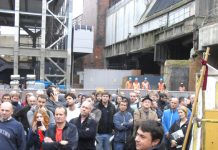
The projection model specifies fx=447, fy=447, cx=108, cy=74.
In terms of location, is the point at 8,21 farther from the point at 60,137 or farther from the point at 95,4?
the point at 60,137

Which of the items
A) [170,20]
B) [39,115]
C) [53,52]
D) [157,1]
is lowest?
[39,115]

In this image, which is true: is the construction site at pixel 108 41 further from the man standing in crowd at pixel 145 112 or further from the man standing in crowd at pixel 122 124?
the man standing in crowd at pixel 145 112

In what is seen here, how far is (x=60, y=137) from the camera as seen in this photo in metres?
7.29

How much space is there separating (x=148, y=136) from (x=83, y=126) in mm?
4228

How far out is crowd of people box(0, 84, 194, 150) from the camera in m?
7.14

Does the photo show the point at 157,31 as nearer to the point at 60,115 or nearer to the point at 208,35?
the point at 208,35

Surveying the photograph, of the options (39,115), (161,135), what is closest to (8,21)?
(39,115)

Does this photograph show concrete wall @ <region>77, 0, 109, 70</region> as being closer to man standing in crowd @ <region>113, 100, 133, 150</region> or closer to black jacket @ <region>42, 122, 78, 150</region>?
man standing in crowd @ <region>113, 100, 133, 150</region>

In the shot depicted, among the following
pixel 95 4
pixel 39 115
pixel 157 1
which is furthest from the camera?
pixel 95 4

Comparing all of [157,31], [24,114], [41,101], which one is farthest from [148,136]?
[157,31]

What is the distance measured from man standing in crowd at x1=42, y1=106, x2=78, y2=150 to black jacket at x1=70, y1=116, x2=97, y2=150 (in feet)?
2.81

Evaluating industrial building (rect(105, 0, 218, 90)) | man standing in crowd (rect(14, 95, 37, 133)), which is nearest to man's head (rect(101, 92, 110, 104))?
man standing in crowd (rect(14, 95, 37, 133))

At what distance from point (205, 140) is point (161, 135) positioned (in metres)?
2.99

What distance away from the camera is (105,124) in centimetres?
1070
